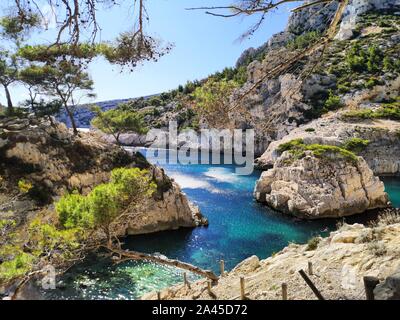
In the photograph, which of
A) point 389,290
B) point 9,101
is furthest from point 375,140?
point 389,290

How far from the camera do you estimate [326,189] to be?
2598 cm

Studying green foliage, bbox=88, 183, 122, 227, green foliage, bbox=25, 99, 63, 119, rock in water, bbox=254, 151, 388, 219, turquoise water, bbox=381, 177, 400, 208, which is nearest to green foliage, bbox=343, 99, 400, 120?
turquoise water, bbox=381, 177, 400, 208

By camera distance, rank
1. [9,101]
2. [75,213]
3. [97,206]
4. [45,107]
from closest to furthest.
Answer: [97,206]
[75,213]
[9,101]
[45,107]

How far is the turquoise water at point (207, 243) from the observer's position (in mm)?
15891

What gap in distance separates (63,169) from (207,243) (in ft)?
36.4

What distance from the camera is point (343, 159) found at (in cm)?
2762

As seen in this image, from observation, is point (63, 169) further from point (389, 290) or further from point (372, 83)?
point (372, 83)

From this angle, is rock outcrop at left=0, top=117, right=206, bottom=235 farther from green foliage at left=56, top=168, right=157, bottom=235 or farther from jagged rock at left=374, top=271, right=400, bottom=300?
jagged rock at left=374, top=271, right=400, bottom=300

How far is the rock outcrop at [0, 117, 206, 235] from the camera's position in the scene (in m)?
21.4

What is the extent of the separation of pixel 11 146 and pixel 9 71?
28.9 ft

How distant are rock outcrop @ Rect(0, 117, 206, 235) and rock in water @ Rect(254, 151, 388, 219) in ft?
24.3

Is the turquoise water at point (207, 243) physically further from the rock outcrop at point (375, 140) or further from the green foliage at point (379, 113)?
the green foliage at point (379, 113)
